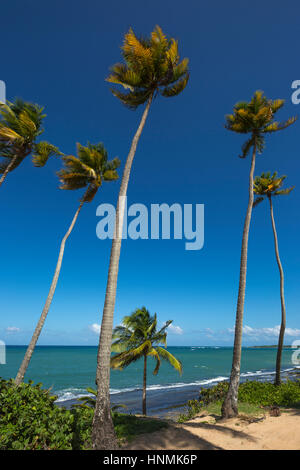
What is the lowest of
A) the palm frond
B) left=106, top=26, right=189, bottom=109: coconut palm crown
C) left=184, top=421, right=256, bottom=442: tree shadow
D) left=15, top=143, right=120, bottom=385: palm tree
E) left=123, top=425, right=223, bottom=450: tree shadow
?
left=184, top=421, right=256, bottom=442: tree shadow

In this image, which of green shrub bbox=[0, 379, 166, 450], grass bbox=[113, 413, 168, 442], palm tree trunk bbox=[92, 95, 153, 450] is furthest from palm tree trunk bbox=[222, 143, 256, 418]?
palm tree trunk bbox=[92, 95, 153, 450]

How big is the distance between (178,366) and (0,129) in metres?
15.0

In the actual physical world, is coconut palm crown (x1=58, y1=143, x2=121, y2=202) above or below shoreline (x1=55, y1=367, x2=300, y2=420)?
above

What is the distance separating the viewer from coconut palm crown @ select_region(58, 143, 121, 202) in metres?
13.6

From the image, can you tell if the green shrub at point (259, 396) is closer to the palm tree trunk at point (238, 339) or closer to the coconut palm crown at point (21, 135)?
the palm tree trunk at point (238, 339)

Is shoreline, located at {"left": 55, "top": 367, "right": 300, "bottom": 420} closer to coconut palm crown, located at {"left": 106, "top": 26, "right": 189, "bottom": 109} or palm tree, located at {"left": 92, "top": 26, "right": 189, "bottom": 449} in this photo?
palm tree, located at {"left": 92, "top": 26, "right": 189, "bottom": 449}

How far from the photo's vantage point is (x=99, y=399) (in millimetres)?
6828

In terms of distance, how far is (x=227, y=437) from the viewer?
784cm

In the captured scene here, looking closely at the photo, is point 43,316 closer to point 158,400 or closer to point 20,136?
point 20,136

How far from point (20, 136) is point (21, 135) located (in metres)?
0.19

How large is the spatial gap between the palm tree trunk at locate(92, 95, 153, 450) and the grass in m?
1.07

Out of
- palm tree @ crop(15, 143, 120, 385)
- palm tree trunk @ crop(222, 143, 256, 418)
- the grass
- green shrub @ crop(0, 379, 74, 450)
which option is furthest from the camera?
palm tree @ crop(15, 143, 120, 385)

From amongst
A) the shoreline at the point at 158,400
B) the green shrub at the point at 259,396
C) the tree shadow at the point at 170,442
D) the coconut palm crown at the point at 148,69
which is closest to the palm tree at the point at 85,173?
the coconut palm crown at the point at 148,69
